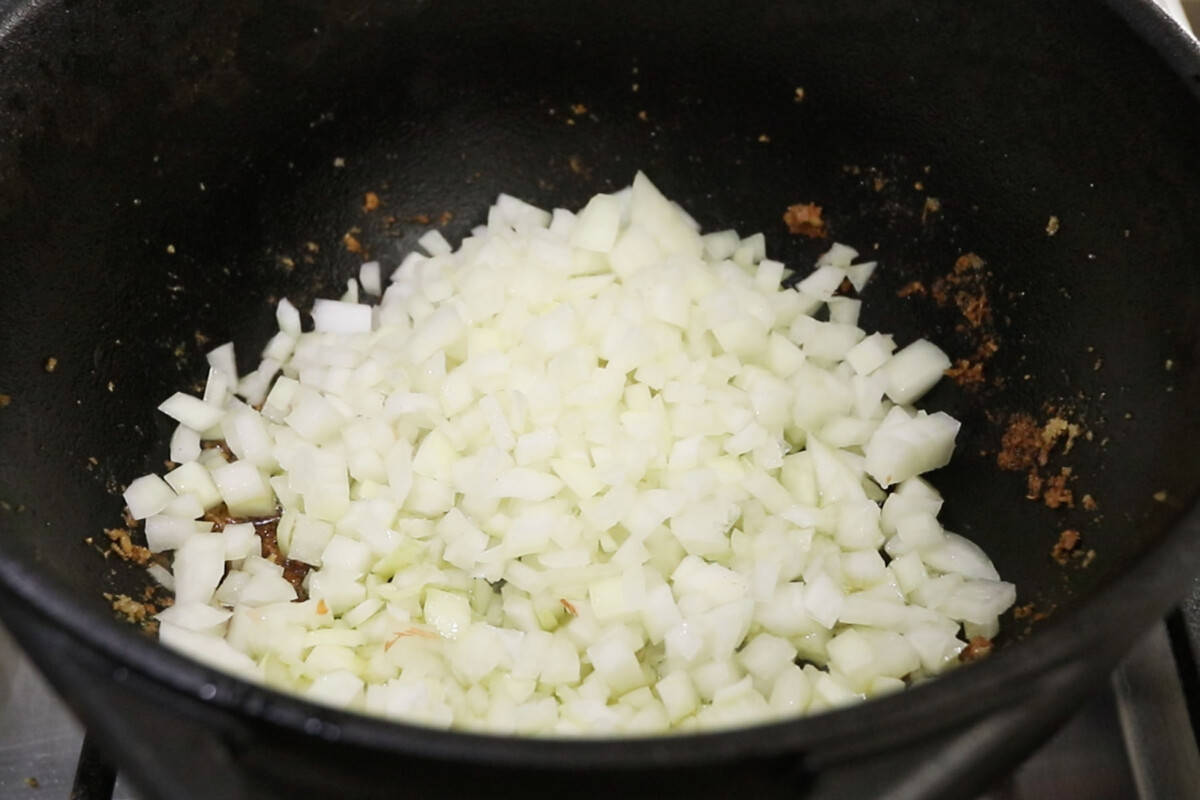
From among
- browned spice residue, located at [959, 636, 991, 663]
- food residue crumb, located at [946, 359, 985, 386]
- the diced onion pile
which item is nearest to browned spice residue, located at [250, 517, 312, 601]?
the diced onion pile

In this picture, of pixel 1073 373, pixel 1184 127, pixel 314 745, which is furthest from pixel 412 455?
pixel 1184 127

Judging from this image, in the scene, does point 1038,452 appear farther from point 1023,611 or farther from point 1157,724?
point 1157,724

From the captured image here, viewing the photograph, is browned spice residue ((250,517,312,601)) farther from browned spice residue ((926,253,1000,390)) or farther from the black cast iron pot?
browned spice residue ((926,253,1000,390))

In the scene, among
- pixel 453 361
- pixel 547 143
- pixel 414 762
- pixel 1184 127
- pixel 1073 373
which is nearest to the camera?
pixel 414 762

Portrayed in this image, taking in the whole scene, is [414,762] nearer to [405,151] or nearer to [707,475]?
[707,475]

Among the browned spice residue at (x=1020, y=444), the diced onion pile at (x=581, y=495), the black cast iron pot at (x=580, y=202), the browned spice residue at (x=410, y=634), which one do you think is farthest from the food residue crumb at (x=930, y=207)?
the browned spice residue at (x=410, y=634)

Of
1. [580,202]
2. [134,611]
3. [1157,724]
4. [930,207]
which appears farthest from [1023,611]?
[134,611]

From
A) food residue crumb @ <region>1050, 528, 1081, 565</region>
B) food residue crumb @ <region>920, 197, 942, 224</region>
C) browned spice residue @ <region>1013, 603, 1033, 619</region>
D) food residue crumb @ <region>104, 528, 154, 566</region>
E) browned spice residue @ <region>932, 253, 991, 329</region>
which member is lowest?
food residue crumb @ <region>104, 528, 154, 566</region>
